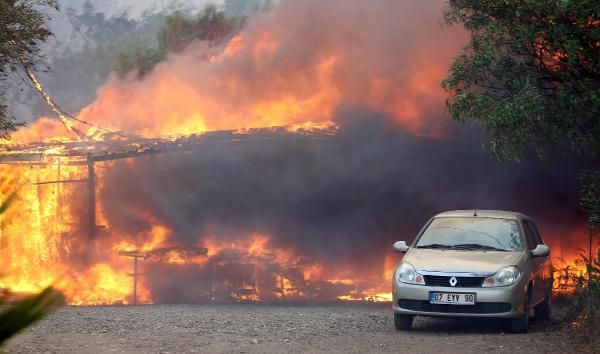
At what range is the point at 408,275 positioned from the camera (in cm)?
967

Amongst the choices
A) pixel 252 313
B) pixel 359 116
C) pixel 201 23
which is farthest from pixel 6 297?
pixel 201 23

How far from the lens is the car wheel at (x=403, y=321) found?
33.1 feet

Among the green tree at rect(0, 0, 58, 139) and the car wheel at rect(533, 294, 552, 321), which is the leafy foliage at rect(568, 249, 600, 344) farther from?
the green tree at rect(0, 0, 58, 139)

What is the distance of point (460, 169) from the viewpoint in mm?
21891

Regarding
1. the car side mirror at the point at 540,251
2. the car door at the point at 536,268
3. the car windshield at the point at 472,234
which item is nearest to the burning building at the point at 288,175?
the car door at the point at 536,268

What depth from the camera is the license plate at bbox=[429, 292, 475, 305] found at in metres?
9.35

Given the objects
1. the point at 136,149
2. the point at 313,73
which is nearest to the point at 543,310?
the point at 136,149

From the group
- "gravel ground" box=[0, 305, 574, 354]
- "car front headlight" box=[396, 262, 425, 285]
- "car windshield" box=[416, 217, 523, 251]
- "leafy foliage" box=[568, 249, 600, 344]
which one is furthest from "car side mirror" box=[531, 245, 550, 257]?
"car front headlight" box=[396, 262, 425, 285]

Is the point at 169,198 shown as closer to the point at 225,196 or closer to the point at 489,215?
the point at 225,196

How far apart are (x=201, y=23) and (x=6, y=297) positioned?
40067 millimetres

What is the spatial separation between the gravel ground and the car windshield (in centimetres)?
109

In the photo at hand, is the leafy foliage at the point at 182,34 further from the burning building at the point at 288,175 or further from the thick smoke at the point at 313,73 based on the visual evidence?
the burning building at the point at 288,175

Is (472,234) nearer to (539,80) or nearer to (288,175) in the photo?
(539,80)

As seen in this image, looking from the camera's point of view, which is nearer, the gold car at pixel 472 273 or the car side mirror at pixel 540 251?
the gold car at pixel 472 273
